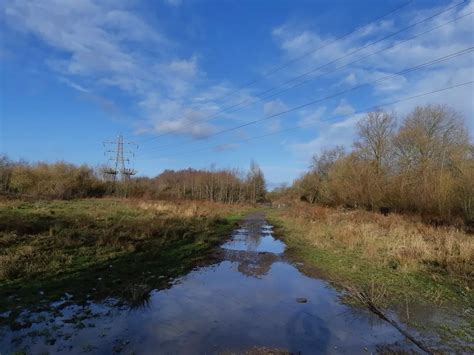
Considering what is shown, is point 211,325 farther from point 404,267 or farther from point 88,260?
point 404,267

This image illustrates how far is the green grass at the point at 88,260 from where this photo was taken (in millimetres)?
7797

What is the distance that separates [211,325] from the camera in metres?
6.66

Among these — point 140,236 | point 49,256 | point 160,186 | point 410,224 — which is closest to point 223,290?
point 49,256

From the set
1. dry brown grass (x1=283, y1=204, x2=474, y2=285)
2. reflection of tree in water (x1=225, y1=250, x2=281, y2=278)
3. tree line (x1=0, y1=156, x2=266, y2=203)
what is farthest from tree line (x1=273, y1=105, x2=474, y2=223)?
tree line (x1=0, y1=156, x2=266, y2=203)

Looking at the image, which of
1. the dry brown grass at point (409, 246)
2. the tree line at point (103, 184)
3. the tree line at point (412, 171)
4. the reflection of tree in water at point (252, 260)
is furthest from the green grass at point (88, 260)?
the tree line at point (103, 184)

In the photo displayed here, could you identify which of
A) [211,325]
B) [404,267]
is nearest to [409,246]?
[404,267]

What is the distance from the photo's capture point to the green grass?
25.6 feet

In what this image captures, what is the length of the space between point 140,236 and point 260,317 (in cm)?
907

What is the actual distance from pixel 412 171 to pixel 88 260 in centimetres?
2636

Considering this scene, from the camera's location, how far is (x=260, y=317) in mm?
7281

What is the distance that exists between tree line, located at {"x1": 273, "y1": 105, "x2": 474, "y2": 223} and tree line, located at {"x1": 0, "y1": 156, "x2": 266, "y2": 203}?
27640 millimetres

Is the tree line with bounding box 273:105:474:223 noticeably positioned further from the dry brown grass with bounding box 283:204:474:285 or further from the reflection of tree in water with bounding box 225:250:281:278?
the reflection of tree in water with bounding box 225:250:281:278

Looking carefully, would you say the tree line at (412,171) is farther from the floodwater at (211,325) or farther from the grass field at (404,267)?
the floodwater at (211,325)

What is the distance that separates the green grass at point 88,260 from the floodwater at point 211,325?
565 mm
